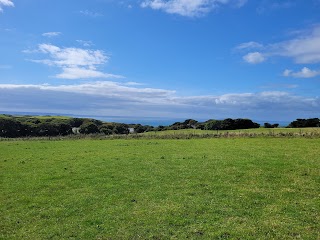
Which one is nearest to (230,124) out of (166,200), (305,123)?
(305,123)

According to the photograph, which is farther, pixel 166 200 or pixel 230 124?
pixel 230 124

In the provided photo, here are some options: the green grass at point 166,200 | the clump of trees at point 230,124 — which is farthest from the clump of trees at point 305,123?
the green grass at point 166,200

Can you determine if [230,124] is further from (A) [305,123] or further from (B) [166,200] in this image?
(B) [166,200]

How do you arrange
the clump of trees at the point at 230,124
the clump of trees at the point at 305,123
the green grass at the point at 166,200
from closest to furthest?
the green grass at the point at 166,200 < the clump of trees at the point at 305,123 < the clump of trees at the point at 230,124

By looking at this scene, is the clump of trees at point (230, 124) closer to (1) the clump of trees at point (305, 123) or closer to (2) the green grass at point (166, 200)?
(1) the clump of trees at point (305, 123)

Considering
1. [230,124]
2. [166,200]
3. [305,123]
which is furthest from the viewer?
[230,124]

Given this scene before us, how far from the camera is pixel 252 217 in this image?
11.9 metres

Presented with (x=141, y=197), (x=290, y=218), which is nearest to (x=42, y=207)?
→ (x=141, y=197)

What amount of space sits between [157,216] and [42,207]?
17.8 ft

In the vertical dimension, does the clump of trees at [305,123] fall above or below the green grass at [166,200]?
above

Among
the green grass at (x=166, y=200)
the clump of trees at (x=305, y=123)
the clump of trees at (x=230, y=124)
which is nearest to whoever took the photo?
the green grass at (x=166, y=200)

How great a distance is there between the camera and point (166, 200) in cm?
1428

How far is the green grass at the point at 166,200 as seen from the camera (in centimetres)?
1091

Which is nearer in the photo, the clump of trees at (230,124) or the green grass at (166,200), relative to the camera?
the green grass at (166,200)
